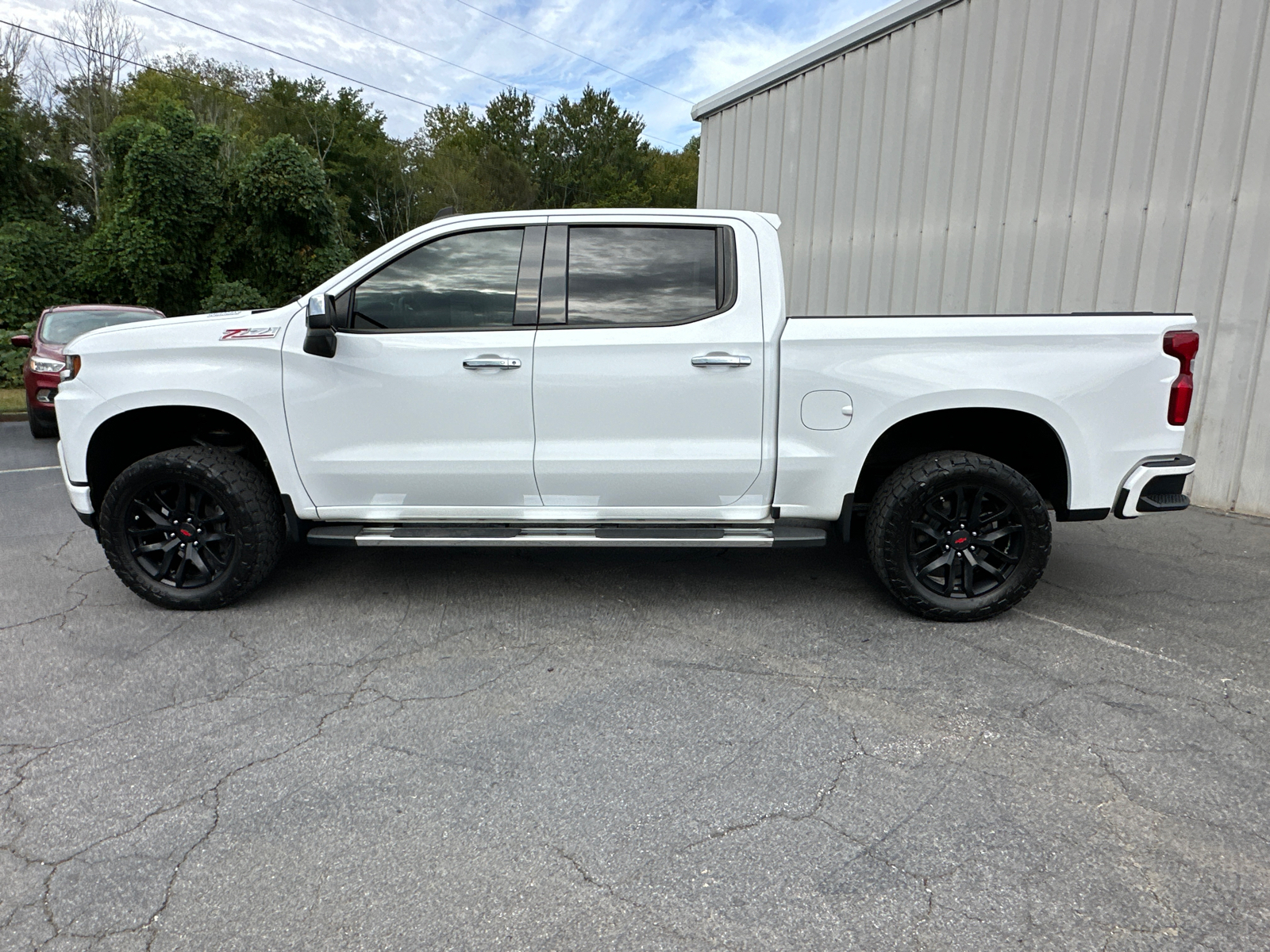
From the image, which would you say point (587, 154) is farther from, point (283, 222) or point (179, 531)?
point (179, 531)

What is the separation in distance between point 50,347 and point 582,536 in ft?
29.4

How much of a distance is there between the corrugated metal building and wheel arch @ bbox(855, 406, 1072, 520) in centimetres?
315

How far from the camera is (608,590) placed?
4543 mm

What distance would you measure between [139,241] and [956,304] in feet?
64.3

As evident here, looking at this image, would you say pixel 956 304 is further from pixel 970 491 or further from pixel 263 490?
pixel 263 490

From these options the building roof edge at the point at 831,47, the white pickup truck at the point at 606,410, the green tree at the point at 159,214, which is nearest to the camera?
the white pickup truck at the point at 606,410

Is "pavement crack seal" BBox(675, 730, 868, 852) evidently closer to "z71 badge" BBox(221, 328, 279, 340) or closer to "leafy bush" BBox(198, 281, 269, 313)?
"z71 badge" BBox(221, 328, 279, 340)

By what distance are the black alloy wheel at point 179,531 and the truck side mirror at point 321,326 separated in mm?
971

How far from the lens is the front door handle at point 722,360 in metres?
3.85

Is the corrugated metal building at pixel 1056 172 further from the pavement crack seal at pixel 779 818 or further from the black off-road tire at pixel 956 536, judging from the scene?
the pavement crack seal at pixel 779 818

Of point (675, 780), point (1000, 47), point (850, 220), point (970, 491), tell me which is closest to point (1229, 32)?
point (1000, 47)

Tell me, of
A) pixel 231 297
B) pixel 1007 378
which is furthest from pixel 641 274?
pixel 231 297

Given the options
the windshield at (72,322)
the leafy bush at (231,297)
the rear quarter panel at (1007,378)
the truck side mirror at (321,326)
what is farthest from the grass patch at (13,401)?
the rear quarter panel at (1007,378)

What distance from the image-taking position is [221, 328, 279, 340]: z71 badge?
13.0 feet
